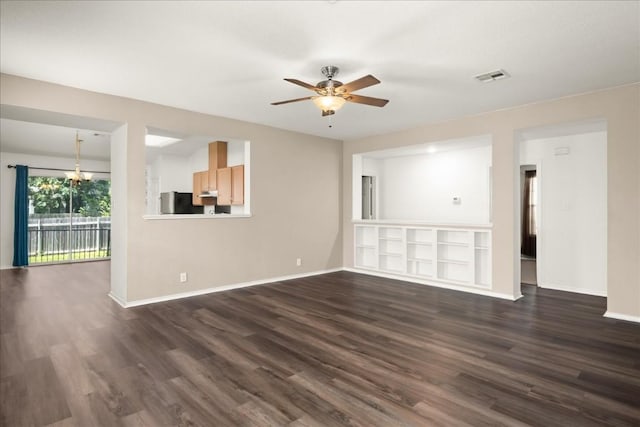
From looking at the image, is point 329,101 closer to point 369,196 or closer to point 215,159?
point 215,159

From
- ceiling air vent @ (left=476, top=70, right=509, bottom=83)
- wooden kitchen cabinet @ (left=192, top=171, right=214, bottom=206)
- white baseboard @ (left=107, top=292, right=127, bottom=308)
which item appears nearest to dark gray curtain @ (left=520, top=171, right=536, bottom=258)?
ceiling air vent @ (left=476, top=70, right=509, bottom=83)

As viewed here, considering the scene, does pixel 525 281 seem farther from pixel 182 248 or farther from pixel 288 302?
pixel 182 248

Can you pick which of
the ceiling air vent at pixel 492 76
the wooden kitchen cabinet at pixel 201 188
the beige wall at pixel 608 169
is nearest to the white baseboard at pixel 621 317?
the beige wall at pixel 608 169

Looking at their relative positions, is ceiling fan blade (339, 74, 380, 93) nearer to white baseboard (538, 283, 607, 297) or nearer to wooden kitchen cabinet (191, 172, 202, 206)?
white baseboard (538, 283, 607, 297)

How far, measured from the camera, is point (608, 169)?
410 centimetres

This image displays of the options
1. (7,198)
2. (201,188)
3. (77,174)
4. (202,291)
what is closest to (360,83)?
(202,291)

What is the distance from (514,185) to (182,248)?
4.74 metres

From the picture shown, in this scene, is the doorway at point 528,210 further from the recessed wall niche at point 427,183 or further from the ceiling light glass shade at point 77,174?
the ceiling light glass shade at point 77,174

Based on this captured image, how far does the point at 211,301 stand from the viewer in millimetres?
4758

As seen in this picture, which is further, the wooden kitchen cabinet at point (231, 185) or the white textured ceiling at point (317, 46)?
the wooden kitchen cabinet at point (231, 185)

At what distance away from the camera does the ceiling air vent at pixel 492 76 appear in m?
3.55

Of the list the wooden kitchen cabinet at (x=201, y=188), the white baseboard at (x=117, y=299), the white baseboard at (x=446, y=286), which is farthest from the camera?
the wooden kitchen cabinet at (x=201, y=188)

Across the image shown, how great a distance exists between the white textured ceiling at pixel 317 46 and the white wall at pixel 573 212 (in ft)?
5.24

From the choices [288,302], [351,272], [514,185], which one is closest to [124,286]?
[288,302]
